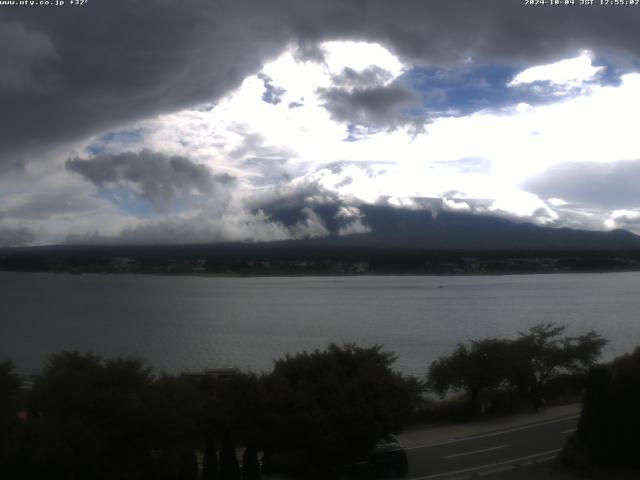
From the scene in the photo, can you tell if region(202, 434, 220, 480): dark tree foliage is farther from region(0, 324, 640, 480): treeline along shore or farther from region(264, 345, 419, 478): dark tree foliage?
region(264, 345, 419, 478): dark tree foliage

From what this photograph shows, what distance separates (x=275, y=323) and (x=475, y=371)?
42.5m

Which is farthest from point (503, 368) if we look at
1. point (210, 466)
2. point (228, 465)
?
point (210, 466)

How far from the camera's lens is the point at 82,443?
35.5 feet

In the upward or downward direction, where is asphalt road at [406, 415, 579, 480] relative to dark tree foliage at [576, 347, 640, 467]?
downward

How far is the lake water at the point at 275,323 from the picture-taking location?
43.3 metres

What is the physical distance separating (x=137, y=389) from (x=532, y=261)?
155m

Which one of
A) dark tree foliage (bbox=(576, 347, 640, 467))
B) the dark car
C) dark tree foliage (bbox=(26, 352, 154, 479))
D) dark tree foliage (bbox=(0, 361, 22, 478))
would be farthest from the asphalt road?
dark tree foliage (bbox=(0, 361, 22, 478))

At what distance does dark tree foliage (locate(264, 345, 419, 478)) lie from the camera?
13211 millimetres

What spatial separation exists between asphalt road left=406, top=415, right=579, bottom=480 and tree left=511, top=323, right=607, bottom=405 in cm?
392

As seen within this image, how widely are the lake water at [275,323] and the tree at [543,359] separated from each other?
926 centimetres

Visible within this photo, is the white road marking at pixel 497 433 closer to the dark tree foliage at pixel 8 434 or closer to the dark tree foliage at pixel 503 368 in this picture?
the dark tree foliage at pixel 503 368

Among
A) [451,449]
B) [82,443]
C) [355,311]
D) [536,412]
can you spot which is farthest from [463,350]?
[355,311]

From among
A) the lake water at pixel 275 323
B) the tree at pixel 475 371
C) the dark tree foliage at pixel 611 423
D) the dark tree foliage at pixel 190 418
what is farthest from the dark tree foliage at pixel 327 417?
the lake water at pixel 275 323

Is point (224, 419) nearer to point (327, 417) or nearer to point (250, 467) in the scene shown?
point (250, 467)
